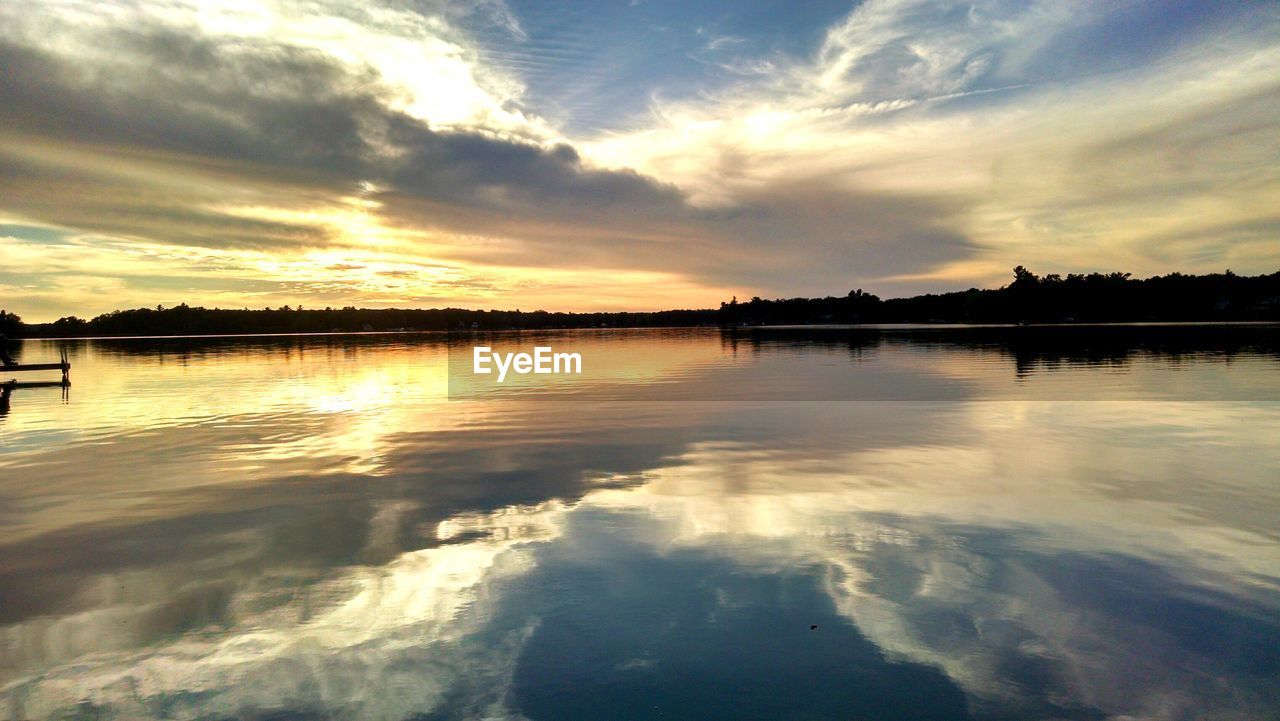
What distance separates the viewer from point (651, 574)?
1146 centimetres

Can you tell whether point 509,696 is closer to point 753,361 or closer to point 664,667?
point 664,667

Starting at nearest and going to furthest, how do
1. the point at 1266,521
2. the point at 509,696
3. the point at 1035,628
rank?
1. the point at 509,696
2. the point at 1035,628
3. the point at 1266,521

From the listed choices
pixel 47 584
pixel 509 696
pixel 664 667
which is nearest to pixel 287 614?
pixel 509 696

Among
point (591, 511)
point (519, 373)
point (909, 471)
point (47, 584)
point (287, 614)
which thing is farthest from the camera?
point (519, 373)

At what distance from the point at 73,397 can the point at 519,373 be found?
30.4m

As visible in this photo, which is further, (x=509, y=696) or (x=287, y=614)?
(x=287, y=614)

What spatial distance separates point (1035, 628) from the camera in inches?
368

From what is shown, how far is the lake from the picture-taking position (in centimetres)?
811

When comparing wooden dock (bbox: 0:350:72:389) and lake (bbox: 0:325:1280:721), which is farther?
wooden dock (bbox: 0:350:72:389)

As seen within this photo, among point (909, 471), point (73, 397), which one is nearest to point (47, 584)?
point (909, 471)

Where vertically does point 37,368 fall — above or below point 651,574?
above

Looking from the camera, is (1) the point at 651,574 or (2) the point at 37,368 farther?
(2) the point at 37,368

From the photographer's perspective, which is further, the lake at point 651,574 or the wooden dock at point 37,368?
the wooden dock at point 37,368

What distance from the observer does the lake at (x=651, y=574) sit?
26.6 feet
